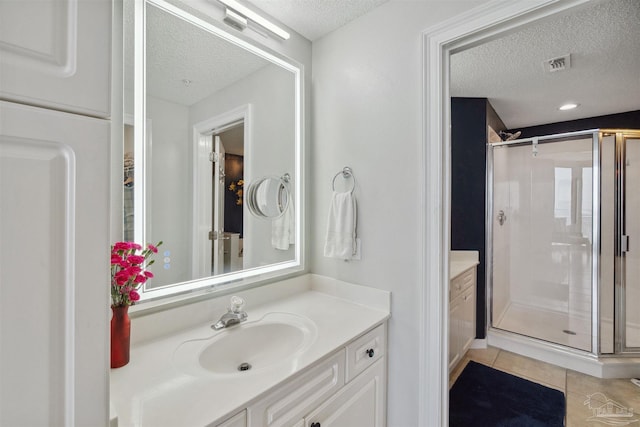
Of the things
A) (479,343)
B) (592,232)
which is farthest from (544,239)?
(479,343)

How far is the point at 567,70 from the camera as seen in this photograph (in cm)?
209

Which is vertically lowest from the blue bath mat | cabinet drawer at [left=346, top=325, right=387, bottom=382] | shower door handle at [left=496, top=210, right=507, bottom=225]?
the blue bath mat

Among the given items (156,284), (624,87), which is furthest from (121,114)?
(624,87)

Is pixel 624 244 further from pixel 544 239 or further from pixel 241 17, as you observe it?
pixel 241 17

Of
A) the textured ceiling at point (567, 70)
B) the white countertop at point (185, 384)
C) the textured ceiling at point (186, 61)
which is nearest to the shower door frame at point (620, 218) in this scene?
the textured ceiling at point (567, 70)

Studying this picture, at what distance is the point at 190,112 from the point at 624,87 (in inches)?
135

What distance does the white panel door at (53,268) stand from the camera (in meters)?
0.41

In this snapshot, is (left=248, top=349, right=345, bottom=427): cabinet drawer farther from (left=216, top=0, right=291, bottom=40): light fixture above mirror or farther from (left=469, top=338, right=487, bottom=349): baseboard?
(left=469, top=338, right=487, bottom=349): baseboard

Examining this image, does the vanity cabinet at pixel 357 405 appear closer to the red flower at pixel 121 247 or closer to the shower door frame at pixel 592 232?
the red flower at pixel 121 247

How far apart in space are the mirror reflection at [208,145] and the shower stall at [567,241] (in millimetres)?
2305

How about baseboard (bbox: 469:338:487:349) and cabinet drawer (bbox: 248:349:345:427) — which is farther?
baseboard (bbox: 469:338:487:349)

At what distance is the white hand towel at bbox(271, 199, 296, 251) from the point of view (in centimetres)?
162

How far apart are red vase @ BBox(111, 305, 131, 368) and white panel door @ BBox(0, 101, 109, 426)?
486 mm

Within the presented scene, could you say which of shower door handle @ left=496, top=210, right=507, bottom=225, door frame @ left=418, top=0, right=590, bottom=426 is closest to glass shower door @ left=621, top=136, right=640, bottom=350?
shower door handle @ left=496, top=210, right=507, bottom=225
